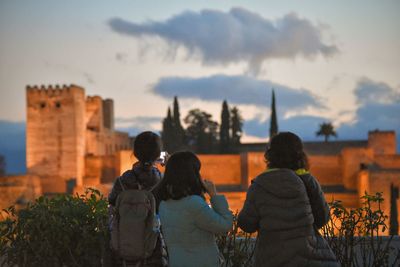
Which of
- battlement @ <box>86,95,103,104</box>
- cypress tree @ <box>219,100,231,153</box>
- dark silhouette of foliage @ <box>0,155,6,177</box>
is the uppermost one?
battlement @ <box>86,95,103,104</box>

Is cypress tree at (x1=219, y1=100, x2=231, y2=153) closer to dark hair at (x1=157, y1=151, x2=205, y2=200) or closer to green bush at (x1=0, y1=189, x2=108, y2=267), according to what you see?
green bush at (x1=0, y1=189, x2=108, y2=267)

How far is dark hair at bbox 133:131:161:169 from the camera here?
4480 mm

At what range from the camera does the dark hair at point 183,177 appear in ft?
13.4

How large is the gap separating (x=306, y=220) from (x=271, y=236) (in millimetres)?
241

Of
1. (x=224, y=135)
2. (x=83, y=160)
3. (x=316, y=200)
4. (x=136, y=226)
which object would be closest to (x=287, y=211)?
(x=316, y=200)

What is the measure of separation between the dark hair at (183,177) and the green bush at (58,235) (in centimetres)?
148

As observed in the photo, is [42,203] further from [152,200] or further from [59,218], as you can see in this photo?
Result: [152,200]

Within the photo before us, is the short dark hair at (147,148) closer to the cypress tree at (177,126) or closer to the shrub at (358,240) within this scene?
the shrub at (358,240)

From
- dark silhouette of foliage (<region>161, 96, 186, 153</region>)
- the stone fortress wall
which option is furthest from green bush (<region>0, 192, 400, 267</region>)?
dark silhouette of foliage (<region>161, 96, 186, 153</region>)

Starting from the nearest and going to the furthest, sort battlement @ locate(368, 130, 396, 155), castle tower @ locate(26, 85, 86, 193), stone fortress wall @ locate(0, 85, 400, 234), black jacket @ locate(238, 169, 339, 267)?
black jacket @ locate(238, 169, 339, 267), stone fortress wall @ locate(0, 85, 400, 234), castle tower @ locate(26, 85, 86, 193), battlement @ locate(368, 130, 396, 155)

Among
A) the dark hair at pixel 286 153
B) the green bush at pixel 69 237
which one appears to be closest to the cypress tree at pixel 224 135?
the green bush at pixel 69 237

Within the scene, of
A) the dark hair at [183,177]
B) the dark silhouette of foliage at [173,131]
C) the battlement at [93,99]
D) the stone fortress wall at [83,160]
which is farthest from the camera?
the dark silhouette of foliage at [173,131]

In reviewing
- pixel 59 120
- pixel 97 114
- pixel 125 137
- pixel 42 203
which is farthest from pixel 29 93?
pixel 42 203

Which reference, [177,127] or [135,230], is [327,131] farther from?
[135,230]
